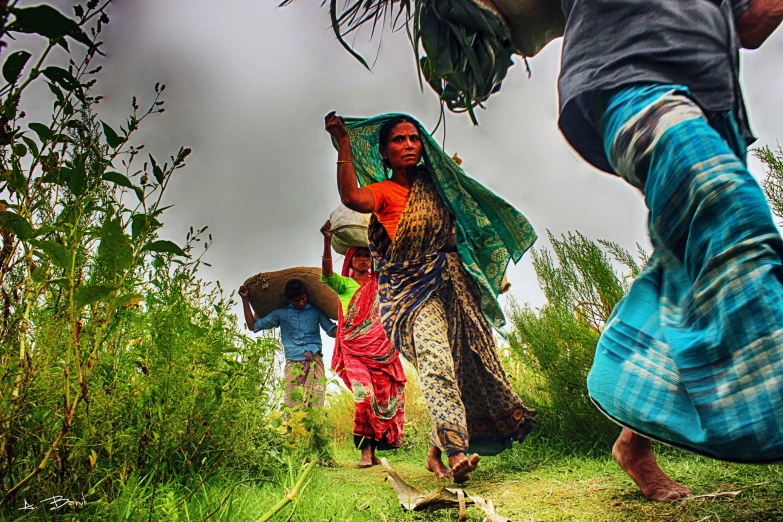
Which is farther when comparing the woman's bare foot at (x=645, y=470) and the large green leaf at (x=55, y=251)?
the woman's bare foot at (x=645, y=470)

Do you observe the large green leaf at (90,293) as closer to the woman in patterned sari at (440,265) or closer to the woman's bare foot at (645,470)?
the woman's bare foot at (645,470)

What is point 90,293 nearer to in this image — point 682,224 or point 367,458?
point 682,224

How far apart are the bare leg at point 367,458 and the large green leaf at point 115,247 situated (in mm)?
3995

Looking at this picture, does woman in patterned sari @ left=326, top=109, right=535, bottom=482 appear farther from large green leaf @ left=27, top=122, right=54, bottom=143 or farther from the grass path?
large green leaf @ left=27, top=122, right=54, bottom=143

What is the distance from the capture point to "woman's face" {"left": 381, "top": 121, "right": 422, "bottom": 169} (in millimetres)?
4078

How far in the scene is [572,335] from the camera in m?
3.94

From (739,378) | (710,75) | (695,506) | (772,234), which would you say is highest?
(710,75)

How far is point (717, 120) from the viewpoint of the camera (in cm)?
179

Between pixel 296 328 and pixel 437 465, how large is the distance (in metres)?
4.57

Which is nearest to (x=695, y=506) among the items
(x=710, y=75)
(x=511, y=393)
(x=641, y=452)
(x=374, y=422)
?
(x=641, y=452)

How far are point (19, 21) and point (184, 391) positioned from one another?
4.34ft

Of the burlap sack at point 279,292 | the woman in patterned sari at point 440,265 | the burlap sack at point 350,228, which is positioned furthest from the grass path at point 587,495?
the burlap sack at point 279,292

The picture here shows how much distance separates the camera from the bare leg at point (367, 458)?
481cm

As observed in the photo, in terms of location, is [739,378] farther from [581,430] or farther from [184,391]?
[581,430]
